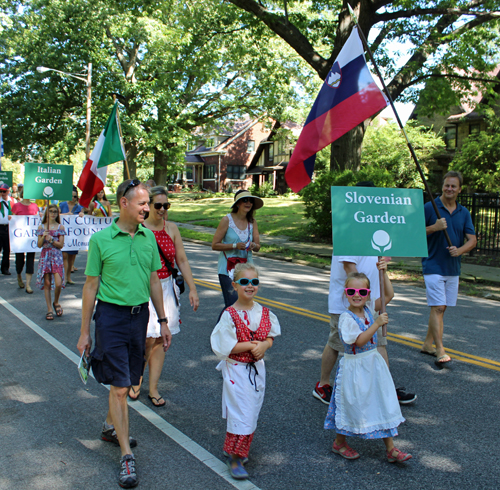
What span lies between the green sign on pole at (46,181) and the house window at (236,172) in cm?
4941

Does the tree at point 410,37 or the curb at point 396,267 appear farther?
the tree at point 410,37

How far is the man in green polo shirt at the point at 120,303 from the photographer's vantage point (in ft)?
11.5

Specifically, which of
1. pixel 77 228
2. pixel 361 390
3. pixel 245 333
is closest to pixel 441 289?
pixel 361 390

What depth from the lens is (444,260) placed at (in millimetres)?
5879

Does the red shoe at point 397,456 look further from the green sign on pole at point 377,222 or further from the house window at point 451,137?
the house window at point 451,137

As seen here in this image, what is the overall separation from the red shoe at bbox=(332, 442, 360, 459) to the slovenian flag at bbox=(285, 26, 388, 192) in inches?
90.6

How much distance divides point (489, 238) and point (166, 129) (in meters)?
21.4

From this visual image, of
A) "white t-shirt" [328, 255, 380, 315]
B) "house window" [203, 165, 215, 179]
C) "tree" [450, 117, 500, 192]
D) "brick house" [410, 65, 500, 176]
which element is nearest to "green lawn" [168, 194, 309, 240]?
"tree" [450, 117, 500, 192]

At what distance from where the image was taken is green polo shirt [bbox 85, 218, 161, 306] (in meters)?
3.56

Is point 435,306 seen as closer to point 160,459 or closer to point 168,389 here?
point 168,389

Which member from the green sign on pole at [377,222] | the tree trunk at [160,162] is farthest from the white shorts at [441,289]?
the tree trunk at [160,162]

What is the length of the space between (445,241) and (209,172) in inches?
2189

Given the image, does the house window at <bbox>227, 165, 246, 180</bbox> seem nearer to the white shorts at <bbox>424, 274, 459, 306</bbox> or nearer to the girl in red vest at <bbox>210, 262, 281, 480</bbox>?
the white shorts at <bbox>424, 274, 459, 306</bbox>

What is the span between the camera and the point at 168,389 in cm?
501
